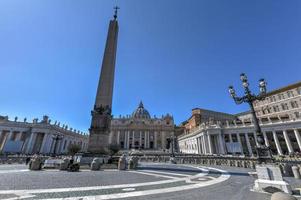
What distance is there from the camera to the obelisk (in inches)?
619

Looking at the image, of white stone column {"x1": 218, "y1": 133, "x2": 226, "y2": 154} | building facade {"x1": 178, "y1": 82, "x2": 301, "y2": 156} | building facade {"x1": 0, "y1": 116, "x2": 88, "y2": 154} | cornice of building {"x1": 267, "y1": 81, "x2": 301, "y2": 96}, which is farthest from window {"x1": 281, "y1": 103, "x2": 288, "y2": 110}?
building facade {"x1": 0, "y1": 116, "x2": 88, "y2": 154}

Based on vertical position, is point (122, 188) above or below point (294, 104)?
below

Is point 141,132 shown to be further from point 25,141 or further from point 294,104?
point 294,104

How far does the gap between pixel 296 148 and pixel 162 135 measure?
62.7 m

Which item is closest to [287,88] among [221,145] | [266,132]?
[266,132]

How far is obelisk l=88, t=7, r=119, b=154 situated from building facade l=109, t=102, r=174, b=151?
244ft

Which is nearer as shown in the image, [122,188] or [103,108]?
[122,188]

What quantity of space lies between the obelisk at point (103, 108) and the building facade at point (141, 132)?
74286 millimetres

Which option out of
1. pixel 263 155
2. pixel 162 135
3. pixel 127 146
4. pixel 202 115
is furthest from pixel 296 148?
pixel 127 146

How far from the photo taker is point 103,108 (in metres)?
16.7

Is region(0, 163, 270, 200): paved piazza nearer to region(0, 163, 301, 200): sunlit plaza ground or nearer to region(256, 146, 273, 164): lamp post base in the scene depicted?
region(0, 163, 301, 200): sunlit plaza ground

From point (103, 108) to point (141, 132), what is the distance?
78267 mm

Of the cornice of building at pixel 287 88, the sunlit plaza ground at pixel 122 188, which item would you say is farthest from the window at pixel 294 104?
the sunlit plaza ground at pixel 122 188

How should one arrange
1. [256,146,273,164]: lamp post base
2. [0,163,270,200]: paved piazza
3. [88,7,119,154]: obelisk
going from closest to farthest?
[0,163,270,200]: paved piazza → [256,146,273,164]: lamp post base → [88,7,119,154]: obelisk
